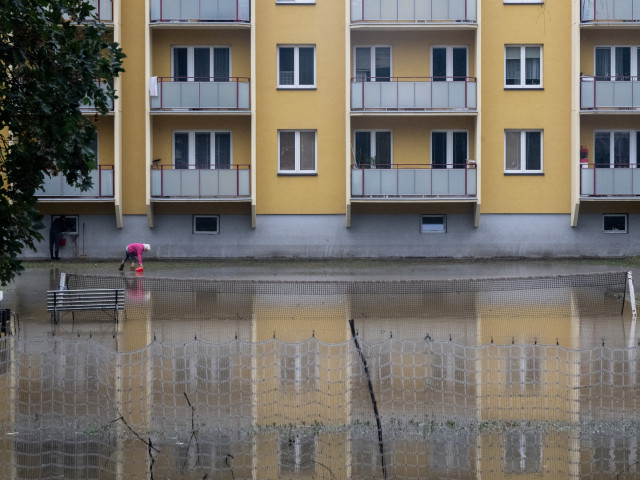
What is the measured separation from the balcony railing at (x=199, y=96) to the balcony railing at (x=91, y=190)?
2906 mm

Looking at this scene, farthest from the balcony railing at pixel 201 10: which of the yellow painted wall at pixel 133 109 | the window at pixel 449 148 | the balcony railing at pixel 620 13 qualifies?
the balcony railing at pixel 620 13

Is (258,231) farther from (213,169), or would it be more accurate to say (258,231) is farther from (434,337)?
(434,337)

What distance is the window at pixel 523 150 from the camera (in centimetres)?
3769

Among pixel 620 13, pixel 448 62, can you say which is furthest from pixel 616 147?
pixel 448 62

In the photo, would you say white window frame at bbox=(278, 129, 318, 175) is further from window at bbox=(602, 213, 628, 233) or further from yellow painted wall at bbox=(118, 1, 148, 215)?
window at bbox=(602, 213, 628, 233)

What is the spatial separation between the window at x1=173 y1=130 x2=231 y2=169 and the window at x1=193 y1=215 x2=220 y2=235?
1.82m

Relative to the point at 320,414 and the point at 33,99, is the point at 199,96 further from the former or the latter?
the point at 320,414

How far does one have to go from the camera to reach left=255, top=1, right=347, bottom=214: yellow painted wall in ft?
123

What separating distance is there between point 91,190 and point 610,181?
18011 mm

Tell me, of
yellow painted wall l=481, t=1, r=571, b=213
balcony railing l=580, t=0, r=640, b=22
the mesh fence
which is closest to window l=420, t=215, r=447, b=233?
yellow painted wall l=481, t=1, r=571, b=213

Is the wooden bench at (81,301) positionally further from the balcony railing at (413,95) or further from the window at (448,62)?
the window at (448,62)

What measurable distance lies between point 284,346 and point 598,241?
77.5 ft

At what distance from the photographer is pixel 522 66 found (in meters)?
37.6

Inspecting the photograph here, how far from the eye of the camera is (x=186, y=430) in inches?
428
